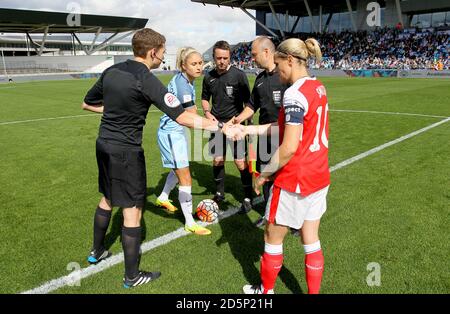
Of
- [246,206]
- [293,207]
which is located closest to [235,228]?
[246,206]

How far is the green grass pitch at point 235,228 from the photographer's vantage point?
3.66 meters

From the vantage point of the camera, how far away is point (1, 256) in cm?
416

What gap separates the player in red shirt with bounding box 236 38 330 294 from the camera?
264cm

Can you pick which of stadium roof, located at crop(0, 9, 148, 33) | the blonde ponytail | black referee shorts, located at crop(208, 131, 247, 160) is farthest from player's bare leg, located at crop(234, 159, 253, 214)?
stadium roof, located at crop(0, 9, 148, 33)

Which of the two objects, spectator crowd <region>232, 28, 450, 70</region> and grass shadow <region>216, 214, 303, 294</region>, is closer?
grass shadow <region>216, 214, 303, 294</region>

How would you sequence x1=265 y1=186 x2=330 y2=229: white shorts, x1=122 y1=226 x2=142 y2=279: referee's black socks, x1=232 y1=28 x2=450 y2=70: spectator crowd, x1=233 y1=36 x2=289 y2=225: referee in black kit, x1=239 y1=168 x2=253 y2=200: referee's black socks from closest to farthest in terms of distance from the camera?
x1=265 y1=186 x2=330 y2=229: white shorts < x1=122 y1=226 x2=142 y2=279: referee's black socks < x1=233 y1=36 x2=289 y2=225: referee in black kit < x1=239 y1=168 x2=253 y2=200: referee's black socks < x1=232 y1=28 x2=450 y2=70: spectator crowd

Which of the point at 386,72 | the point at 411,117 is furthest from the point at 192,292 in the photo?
the point at 386,72

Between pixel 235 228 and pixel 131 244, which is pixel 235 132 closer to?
pixel 131 244

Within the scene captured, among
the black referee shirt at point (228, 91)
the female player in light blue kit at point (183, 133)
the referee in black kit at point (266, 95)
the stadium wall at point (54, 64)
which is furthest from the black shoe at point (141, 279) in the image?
the stadium wall at point (54, 64)

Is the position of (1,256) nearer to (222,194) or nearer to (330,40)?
(222,194)

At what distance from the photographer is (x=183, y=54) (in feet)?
15.3

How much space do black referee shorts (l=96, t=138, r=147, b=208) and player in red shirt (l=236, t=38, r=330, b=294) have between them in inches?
45.0

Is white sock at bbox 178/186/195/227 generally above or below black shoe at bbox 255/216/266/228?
above

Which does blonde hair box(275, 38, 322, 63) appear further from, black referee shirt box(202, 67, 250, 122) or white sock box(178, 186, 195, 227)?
black referee shirt box(202, 67, 250, 122)
